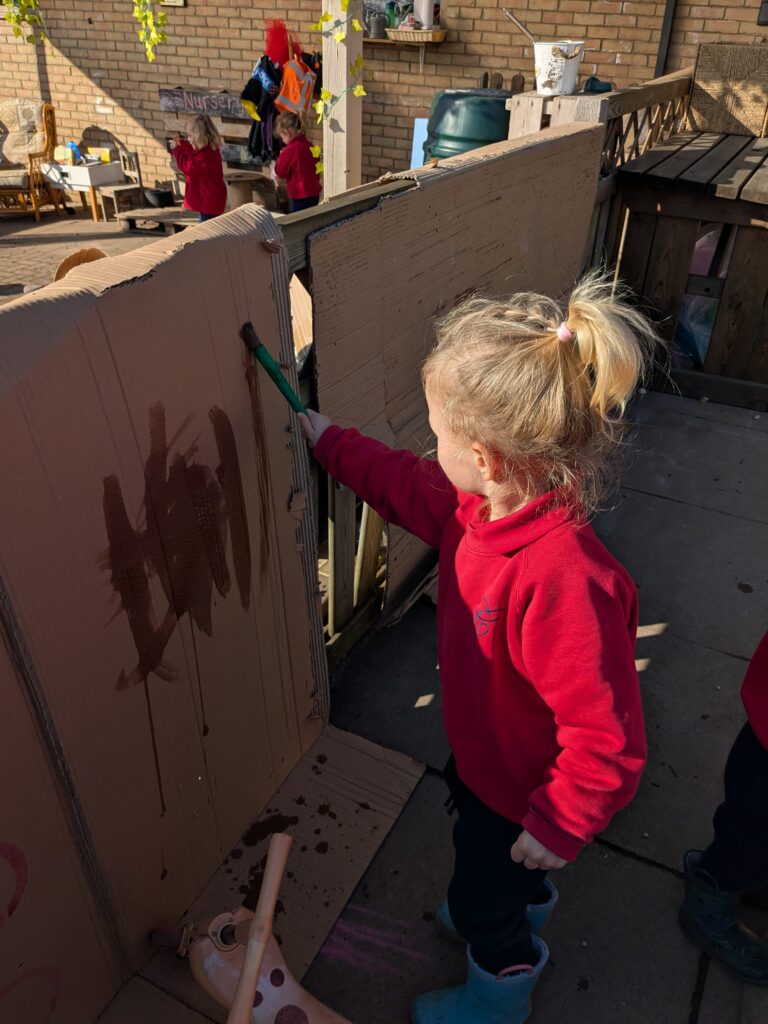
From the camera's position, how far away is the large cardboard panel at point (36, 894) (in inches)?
46.3

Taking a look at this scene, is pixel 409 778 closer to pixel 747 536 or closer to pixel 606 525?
pixel 606 525

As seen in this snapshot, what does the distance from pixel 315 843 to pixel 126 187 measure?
9646 millimetres

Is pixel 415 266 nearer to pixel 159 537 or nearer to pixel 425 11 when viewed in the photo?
pixel 159 537

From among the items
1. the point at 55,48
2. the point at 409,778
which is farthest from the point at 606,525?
the point at 55,48

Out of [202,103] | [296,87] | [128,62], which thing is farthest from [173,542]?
[128,62]

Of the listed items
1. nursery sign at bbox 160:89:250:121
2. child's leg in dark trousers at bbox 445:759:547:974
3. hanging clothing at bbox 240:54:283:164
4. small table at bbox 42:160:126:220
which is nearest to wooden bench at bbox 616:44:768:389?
child's leg in dark trousers at bbox 445:759:547:974

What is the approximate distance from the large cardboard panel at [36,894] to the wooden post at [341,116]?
4579 mm

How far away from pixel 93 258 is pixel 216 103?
924 centimetres

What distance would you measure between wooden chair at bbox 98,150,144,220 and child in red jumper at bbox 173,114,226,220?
222 centimetres

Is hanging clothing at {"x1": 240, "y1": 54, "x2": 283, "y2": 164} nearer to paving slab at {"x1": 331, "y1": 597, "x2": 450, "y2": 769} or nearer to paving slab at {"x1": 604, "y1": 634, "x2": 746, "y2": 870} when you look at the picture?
paving slab at {"x1": 331, "y1": 597, "x2": 450, "y2": 769}

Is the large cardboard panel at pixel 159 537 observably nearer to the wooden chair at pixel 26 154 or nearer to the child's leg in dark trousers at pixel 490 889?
the child's leg in dark trousers at pixel 490 889

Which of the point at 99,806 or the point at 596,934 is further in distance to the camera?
the point at 596,934

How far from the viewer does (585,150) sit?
3422 millimetres

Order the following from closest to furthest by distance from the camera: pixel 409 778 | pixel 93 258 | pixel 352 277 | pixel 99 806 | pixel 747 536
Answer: pixel 99 806, pixel 93 258, pixel 352 277, pixel 409 778, pixel 747 536
